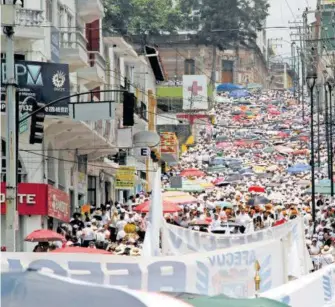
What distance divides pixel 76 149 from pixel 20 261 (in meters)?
35.0

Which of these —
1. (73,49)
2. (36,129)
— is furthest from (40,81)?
(73,49)

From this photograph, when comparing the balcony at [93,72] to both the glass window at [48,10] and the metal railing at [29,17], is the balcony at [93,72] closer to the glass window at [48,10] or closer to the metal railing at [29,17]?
the glass window at [48,10]

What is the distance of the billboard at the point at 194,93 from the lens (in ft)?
399

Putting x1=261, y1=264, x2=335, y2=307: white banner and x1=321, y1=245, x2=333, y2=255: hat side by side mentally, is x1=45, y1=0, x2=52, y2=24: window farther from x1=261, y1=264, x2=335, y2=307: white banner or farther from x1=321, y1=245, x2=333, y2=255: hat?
x1=261, y1=264, x2=335, y2=307: white banner

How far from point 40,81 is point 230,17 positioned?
511 ft

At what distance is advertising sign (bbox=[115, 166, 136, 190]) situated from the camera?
173 ft

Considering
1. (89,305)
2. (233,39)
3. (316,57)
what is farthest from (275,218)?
(233,39)

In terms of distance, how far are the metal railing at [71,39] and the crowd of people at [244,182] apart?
5134mm

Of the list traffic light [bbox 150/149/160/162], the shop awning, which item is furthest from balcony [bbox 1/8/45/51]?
the shop awning

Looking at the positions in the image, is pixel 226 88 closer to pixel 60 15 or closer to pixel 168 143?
pixel 168 143

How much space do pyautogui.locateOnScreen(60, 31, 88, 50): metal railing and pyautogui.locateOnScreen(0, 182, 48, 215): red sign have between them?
277 inches

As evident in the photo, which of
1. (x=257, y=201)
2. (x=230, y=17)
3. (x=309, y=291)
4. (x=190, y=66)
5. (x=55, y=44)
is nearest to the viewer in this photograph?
(x=309, y=291)

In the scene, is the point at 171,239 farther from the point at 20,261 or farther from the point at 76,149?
the point at 76,149

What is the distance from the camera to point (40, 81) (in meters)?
33.1
